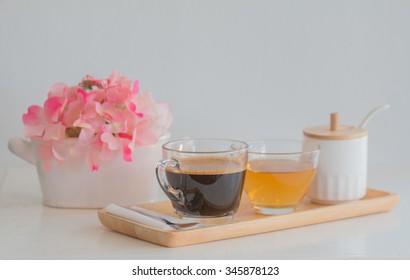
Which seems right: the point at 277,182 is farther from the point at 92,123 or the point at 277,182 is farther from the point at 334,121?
the point at 92,123

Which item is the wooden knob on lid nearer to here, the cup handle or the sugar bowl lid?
the sugar bowl lid

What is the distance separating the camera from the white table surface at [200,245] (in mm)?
1066

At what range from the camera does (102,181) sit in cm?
133

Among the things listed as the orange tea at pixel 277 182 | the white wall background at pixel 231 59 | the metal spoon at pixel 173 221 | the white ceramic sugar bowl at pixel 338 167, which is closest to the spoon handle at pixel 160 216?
the metal spoon at pixel 173 221

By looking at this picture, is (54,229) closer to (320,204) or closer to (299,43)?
(320,204)

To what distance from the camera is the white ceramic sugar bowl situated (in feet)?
4.22

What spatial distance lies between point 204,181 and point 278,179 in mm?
134

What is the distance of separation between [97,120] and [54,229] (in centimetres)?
20

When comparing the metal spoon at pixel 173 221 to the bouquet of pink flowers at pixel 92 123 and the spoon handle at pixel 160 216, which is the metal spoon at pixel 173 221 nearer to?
the spoon handle at pixel 160 216

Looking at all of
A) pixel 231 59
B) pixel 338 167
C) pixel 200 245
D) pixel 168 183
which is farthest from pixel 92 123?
pixel 231 59

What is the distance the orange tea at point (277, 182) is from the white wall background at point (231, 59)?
562mm

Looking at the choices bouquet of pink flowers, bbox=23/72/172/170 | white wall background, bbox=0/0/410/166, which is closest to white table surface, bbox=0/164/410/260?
bouquet of pink flowers, bbox=23/72/172/170

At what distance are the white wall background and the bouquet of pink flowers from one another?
39 cm
